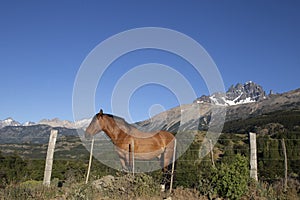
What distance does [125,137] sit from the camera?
34.1 ft

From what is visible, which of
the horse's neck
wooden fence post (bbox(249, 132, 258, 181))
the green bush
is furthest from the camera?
the horse's neck

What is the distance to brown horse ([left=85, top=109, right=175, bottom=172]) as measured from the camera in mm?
10188

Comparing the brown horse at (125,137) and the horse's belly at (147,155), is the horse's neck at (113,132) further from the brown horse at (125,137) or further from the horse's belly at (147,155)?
the horse's belly at (147,155)

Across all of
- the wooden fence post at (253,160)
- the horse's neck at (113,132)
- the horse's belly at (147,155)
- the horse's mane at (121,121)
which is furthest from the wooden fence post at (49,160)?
the wooden fence post at (253,160)

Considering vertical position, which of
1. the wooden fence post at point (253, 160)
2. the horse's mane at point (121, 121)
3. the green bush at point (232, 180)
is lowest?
the green bush at point (232, 180)

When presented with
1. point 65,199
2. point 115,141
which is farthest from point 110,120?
point 65,199

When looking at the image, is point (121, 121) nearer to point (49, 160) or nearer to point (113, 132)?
point (113, 132)

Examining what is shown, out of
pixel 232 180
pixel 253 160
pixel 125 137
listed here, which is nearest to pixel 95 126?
pixel 125 137

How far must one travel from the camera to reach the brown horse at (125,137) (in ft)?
33.4

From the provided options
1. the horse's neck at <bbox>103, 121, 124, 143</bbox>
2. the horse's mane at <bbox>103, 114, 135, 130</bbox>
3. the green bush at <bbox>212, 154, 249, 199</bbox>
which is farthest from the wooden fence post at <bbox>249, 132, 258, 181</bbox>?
the horse's neck at <bbox>103, 121, 124, 143</bbox>

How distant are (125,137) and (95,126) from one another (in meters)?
1.11

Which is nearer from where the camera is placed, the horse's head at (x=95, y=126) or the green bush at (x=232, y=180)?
the green bush at (x=232, y=180)

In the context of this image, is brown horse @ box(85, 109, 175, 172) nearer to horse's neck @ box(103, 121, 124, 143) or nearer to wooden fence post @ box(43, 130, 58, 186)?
horse's neck @ box(103, 121, 124, 143)

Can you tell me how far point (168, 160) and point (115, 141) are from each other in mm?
2205
